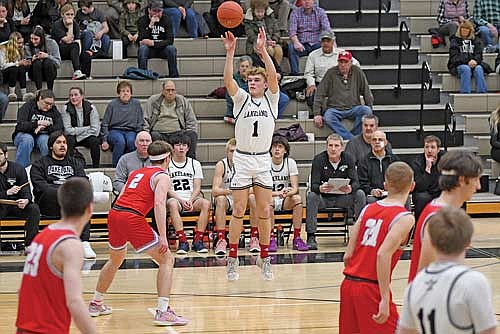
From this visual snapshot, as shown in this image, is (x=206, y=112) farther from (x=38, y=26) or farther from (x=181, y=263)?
(x=181, y=263)

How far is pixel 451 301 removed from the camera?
14.2ft

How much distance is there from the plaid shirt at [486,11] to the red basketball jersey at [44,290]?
503 inches

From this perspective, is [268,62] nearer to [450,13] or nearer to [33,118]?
[33,118]

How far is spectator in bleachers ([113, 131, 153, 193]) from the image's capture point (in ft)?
41.0

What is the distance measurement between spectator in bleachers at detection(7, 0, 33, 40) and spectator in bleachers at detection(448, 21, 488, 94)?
6.12 meters

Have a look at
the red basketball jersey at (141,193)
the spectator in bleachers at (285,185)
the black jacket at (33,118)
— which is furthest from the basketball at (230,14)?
the red basketball jersey at (141,193)

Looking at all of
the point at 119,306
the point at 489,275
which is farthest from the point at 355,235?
the point at 489,275

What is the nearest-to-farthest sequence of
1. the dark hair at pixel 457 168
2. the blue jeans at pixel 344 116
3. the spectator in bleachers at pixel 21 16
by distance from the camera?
the dark hair at pixel 457 168 → the blue jeans at pixel 344 116 → the spectator in bleachers at pixel 21 16

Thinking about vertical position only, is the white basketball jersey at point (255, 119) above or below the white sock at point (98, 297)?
above

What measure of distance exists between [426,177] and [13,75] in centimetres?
574

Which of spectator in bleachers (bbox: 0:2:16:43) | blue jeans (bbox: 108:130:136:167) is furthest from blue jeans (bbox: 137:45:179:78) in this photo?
blue jeans (bbox: 108:130:136:167)

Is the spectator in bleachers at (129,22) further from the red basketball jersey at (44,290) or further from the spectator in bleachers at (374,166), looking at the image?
the red basketball jersey at (44,290)

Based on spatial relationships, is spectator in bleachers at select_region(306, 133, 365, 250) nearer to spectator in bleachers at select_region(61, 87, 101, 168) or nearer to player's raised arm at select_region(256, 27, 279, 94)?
player's raised arm at select_region(256, 27, 279, 94)

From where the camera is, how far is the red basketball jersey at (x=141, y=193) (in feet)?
28.6
